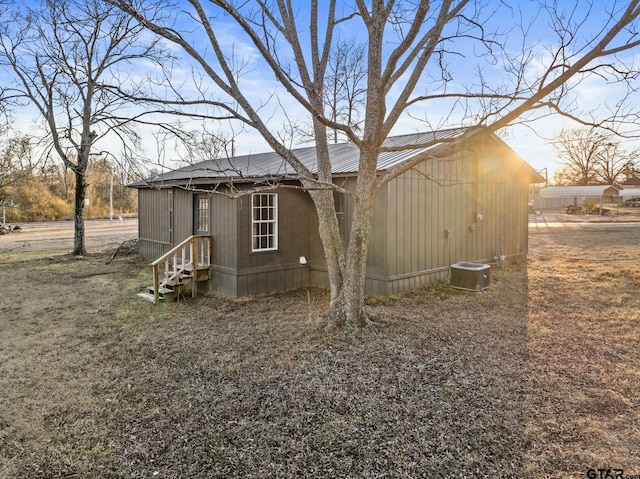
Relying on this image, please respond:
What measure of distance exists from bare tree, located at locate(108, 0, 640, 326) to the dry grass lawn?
5.06ft

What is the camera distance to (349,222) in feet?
29.7

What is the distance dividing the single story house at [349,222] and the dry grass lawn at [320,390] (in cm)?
96

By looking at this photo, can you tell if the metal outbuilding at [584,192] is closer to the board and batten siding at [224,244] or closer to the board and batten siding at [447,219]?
the board and batten siding at [447,219]

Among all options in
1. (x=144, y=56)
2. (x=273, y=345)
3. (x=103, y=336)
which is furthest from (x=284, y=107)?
(x=144, y=56)

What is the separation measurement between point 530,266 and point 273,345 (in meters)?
9.55

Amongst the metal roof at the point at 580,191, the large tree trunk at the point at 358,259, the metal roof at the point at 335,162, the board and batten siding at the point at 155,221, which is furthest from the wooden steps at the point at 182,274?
the metal roof at the point at 580,191

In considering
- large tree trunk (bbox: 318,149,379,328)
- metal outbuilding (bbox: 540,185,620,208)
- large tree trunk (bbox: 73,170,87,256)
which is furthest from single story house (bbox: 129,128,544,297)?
metal outbuilding (bbox: 540,185,620,208)

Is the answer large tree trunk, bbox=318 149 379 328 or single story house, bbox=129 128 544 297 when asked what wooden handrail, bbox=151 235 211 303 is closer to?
single story house, bbox=129 128 544 297

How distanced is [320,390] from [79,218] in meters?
14.7

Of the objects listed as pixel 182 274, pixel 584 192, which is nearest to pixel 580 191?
pixel 584 192

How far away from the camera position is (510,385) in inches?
168

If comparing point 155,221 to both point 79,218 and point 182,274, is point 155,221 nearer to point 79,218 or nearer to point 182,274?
point 79,218

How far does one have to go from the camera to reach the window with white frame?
9.05 meters

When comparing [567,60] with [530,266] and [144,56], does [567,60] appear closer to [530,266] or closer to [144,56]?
[530,266]
